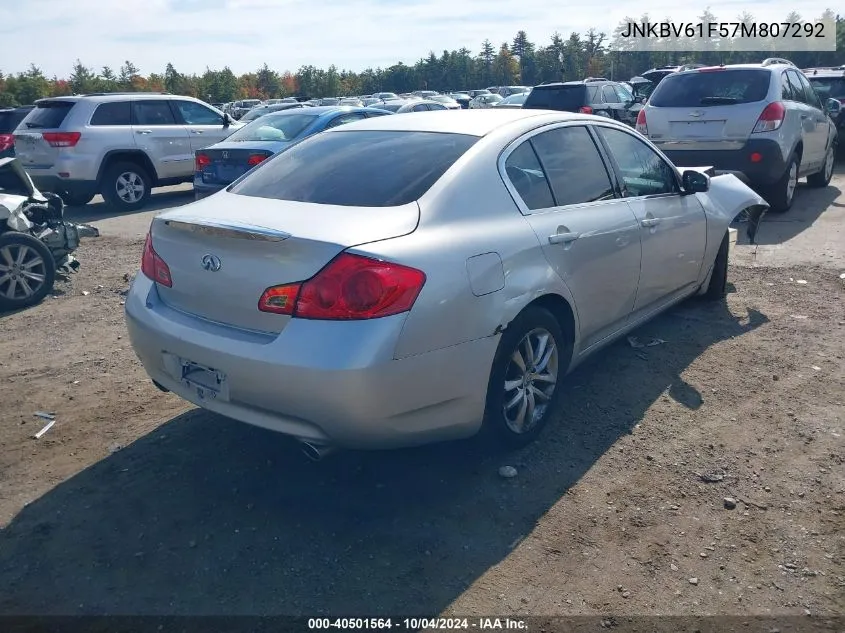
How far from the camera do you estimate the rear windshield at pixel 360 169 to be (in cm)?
358

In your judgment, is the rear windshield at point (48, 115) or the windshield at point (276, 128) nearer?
the windshield at point (276, 128)

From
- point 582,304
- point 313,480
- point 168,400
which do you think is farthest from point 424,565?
point 168,400

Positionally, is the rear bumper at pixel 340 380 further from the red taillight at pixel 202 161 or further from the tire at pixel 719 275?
the red taillight at pixel 202 161

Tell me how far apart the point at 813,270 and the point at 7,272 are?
288 inches

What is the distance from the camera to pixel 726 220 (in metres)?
5.74

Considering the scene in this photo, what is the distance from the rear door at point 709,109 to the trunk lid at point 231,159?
5.05 metres

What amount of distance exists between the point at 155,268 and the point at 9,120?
40.3ft

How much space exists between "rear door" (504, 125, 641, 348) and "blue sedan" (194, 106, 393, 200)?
6.01m

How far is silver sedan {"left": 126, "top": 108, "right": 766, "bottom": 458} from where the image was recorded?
119 inches

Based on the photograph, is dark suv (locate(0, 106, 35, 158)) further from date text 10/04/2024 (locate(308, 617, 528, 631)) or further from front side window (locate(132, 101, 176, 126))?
date text 10/04/2024 (locate(308, 617, 528, 631))

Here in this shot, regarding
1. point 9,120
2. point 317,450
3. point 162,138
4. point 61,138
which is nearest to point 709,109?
point 317,450

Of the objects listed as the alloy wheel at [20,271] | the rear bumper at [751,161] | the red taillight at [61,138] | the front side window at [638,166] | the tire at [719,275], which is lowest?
the tire at [719,275]

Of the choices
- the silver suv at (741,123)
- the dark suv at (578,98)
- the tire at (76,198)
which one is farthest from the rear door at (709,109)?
the tire at (76,198)

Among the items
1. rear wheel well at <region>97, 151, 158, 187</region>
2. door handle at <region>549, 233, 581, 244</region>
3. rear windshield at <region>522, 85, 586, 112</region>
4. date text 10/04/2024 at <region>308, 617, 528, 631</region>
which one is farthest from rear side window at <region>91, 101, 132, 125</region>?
date text 10/04/2024 at <region>308, 617, 528, 631</region>
